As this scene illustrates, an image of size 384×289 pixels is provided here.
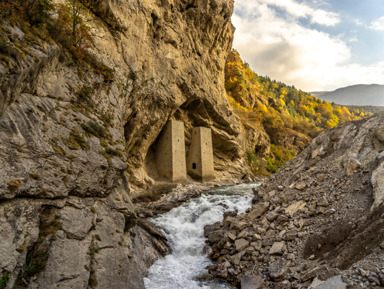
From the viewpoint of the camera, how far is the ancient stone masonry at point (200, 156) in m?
24.0

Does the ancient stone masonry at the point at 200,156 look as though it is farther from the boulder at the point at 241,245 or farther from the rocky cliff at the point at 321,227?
the boulder at the point at 241,245

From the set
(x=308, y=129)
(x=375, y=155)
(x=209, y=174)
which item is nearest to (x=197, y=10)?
(x=209, y=174)

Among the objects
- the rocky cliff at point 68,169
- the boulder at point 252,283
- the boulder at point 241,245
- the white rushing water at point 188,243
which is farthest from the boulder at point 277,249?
the rocky cliff at point 68,169

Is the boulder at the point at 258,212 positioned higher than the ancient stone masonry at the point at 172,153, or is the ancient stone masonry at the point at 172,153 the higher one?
the ancient stone masonry at the point at 172,153

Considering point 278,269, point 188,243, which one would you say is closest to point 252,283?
point 278,269

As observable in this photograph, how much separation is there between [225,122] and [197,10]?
12.7 meters

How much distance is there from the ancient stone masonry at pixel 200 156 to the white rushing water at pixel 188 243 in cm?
856

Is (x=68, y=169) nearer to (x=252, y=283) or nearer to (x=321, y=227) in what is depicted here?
(x=252, y=283)

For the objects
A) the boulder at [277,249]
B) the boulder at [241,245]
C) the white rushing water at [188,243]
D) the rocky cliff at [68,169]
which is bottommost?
the white rushing water at [188,243]

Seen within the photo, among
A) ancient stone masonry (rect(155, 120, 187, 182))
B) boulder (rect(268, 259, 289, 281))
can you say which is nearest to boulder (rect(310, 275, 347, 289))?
boulder (rect(268, 259, 289, 281))

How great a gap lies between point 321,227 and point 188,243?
221 inches

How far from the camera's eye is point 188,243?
→ 10.1 metres

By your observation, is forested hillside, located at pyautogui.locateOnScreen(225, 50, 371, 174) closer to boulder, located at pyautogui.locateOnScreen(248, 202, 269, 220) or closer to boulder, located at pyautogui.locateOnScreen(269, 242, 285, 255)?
boulder, located at pyautogui.locateOnScreen(248, 202, 269, 220)

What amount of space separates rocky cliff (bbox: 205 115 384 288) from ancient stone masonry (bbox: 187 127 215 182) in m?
12.5
